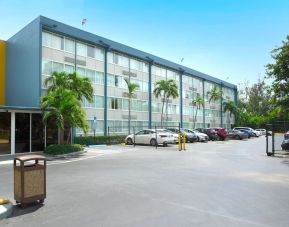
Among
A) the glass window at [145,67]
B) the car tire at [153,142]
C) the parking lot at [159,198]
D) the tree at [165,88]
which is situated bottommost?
the parking lot at [159,198]

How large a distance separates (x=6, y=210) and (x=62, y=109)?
14.7 meters

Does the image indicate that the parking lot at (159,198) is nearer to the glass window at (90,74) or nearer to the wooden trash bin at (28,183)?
the wooden trash bin at (28,183)

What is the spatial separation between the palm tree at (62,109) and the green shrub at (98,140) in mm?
7855

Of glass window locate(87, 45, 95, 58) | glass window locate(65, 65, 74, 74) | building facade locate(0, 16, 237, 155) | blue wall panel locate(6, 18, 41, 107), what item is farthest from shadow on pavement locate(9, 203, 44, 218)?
glass window locate(87, 45, 95, 58)

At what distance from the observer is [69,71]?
103 feet

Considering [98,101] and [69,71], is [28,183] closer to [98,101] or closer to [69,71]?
[69,71]

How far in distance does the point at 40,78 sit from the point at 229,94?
5557cm

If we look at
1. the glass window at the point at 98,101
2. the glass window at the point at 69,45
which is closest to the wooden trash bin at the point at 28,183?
the glass window at the point at 69,45

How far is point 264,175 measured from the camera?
12797mm

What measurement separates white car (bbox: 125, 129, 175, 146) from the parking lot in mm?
15341

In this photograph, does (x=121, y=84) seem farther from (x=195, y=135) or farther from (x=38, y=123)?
(x=38, y=123)

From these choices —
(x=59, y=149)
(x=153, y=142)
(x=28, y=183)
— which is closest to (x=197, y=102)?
(x=153, y=142)

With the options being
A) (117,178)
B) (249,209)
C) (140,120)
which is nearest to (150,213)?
(249,209)

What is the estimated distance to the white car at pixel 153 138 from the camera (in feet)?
96.3
